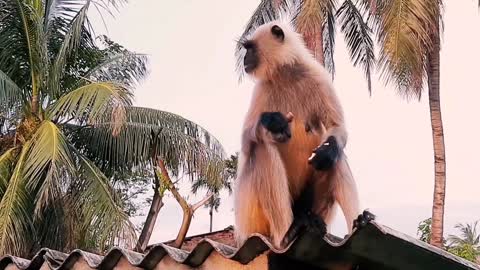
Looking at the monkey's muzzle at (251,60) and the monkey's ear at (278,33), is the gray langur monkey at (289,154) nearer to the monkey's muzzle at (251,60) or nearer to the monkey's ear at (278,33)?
the monkey's muzzle at (251,60)

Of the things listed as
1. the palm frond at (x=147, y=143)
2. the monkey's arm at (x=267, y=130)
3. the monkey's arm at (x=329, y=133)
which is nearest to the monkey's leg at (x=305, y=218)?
the monkey's arm at (x=329, y=133)

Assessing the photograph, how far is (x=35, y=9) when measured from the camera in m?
14.2

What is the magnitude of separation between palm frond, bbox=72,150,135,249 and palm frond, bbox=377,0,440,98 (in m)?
4.95

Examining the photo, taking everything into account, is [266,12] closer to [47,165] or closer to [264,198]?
[47,165]

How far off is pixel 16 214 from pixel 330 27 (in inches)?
294

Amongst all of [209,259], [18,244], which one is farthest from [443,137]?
[209,259]

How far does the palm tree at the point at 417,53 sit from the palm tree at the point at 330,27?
3.58 feet

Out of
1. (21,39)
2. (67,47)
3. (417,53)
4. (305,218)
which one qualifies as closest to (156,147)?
(67,47)

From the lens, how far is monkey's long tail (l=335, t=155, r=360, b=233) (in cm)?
415

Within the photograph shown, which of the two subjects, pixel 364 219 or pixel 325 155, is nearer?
pixel 364 219

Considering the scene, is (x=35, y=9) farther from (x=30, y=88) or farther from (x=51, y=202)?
(x=51, y=202)

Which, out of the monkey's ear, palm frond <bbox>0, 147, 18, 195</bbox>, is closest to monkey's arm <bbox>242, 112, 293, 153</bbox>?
the monkey's ear

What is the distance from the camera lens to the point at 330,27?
635 inches

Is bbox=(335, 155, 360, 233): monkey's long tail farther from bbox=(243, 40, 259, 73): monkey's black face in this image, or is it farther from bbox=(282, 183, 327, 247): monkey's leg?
bbox=(243, 40, 259, 73): monkey's black face
